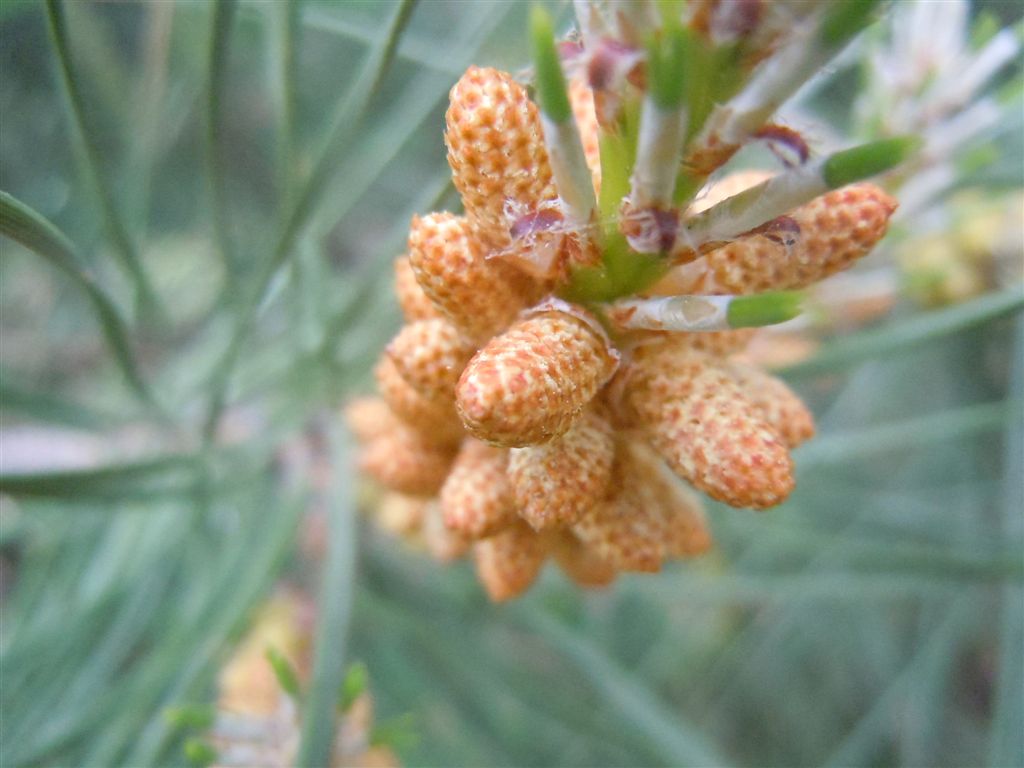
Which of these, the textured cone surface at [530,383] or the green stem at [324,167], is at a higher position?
the green stem at [324,167]

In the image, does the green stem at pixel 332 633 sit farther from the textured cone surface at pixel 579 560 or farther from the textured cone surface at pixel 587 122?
the textured cone surface at pixel 587 122

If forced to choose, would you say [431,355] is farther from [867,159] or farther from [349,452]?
[349,452]

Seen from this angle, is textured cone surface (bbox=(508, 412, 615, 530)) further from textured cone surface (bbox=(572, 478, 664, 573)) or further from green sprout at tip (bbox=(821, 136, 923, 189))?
green sprout at tip (bbox=(821, 136, 923, 189))

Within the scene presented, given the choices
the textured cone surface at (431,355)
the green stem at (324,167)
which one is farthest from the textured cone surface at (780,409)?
the green stem at (324,167)

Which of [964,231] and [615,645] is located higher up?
[964,231]

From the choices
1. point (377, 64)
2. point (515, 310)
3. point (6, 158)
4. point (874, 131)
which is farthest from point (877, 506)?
point (6, 158)

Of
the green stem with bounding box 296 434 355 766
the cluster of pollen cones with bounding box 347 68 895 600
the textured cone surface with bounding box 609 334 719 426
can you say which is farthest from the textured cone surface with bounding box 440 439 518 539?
the green stem with bounding box 296 434 355 766

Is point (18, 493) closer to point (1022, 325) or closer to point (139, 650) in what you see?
point (139, 650)
